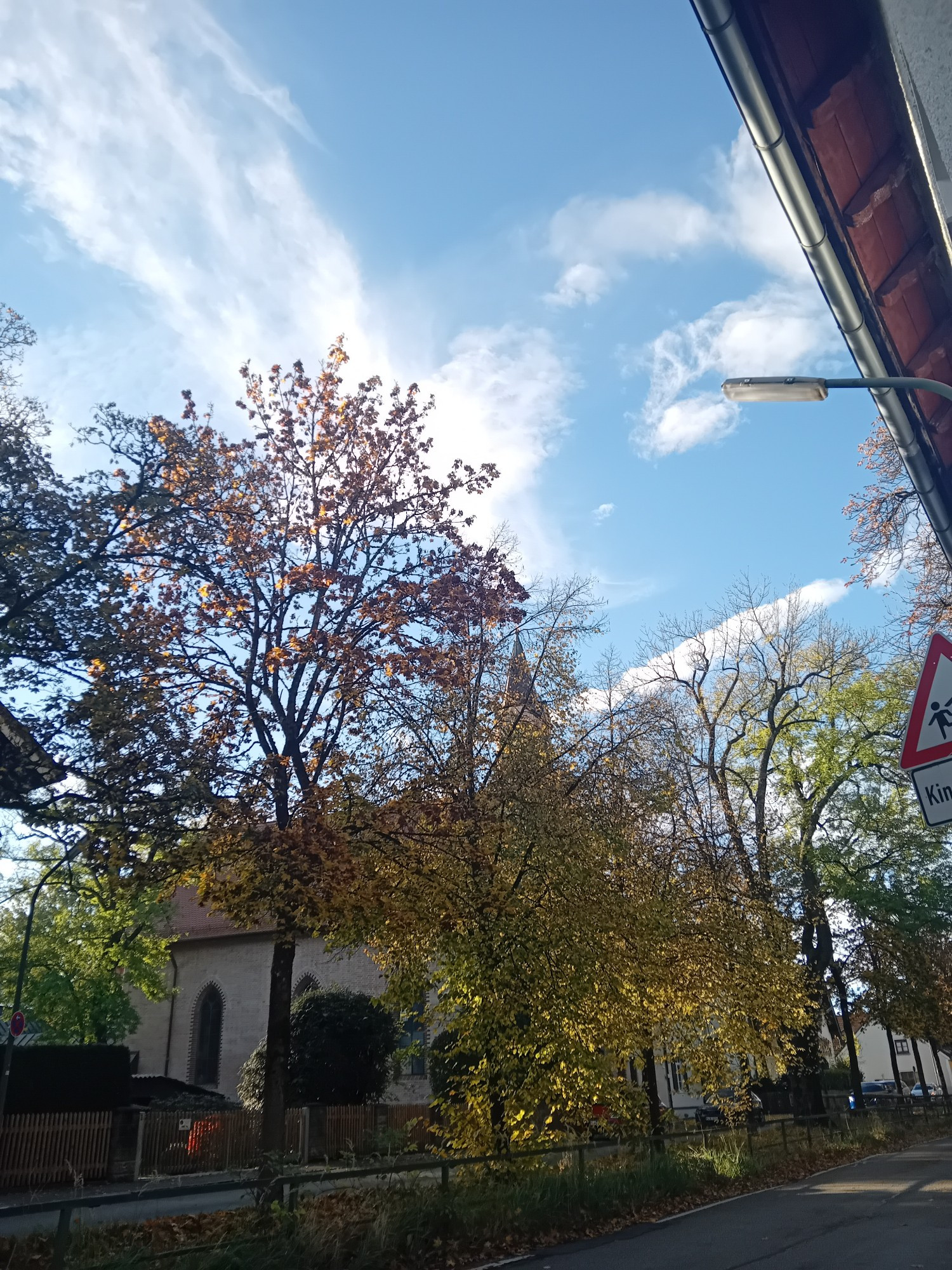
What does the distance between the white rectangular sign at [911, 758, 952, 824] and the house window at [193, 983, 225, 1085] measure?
42.6 meters

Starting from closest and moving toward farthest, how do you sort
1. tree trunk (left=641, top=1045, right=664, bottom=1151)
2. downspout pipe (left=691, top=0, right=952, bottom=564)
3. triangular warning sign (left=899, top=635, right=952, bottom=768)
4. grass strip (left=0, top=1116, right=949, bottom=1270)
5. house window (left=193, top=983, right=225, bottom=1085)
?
downspout pipe (left=691, top=0, right=952, bottom=564), triangular warning sign (left=899, top=635, right=952, bottom=768), grass strip (left=0, top=1116, right=949, bottom=1270), tree trunk (left=641, top=1045, right=664, bottom=1151), house window (left=193, top=983, right=225, bottom=1085)

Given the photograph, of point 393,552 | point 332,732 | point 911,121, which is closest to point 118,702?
point 332,732

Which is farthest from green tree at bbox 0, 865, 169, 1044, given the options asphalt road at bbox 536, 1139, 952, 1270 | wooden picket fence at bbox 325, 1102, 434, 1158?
asphalt road at bbox 536, 1139, 952, 1270

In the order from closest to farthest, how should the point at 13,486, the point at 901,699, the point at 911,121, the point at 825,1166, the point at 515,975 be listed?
the point at 911,121
the point at 13,486
the point at 515,975
the point at 825,1166
the point at 901,699

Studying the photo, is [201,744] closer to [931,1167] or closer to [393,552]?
[393,552]

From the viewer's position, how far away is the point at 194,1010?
142 ft

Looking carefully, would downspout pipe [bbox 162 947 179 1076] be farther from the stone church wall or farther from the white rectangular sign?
the white rectangular sign

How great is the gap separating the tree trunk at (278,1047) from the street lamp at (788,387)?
9268 mm

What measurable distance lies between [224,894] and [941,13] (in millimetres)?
11433

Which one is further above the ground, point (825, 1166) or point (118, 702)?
point (118, 702)

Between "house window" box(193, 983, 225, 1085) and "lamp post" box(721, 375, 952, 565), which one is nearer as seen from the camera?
"lamp post" box(721, 375, 952, 565)

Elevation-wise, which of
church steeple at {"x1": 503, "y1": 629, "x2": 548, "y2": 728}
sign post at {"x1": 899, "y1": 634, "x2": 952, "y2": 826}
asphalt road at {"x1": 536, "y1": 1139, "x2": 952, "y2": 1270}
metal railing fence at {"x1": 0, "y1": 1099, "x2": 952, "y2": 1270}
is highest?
church steeple at {"x1": 503, "y1": 629, "x2": 548, "y2": 728}

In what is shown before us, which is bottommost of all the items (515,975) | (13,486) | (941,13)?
(515,975)

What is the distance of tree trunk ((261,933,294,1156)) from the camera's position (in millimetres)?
11844
